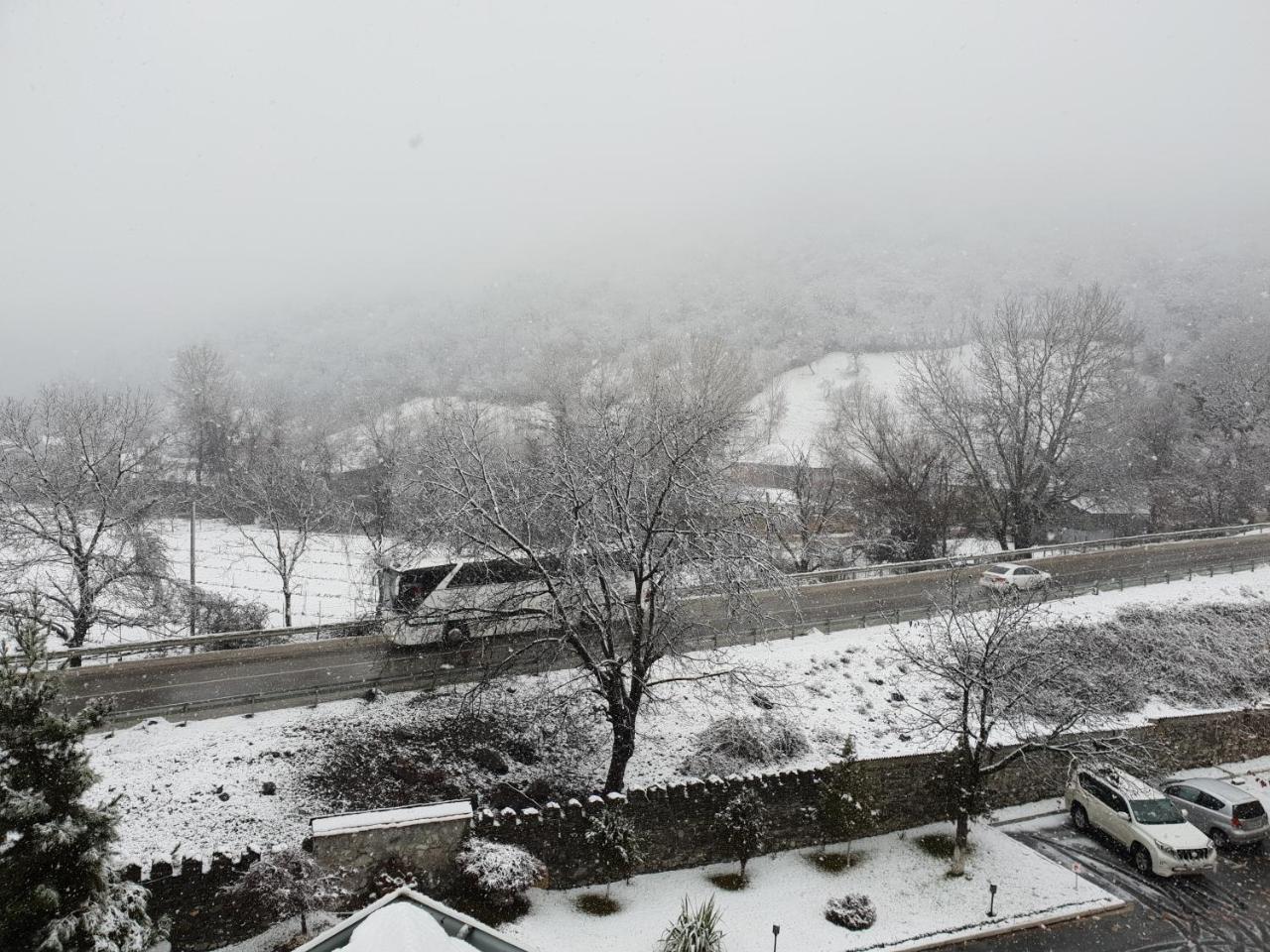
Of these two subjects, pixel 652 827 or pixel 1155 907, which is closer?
pixel 1155 907

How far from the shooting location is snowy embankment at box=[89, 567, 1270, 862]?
13266mm

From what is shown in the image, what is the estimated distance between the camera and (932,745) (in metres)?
18.0

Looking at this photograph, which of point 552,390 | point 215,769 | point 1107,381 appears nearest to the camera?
point 215,769

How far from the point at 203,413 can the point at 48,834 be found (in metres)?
47.9

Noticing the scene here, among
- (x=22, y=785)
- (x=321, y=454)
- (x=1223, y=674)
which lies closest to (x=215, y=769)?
(x=22, y=785)

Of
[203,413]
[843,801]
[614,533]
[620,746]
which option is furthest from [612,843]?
[203,413]

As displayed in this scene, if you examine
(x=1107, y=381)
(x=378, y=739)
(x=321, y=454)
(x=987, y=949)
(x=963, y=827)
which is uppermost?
(x=1107, y=381)

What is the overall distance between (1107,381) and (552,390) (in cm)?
2877

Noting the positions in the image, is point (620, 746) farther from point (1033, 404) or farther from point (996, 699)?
point (1033, 404)

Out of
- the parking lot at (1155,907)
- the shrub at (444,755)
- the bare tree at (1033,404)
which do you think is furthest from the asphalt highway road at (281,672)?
the bare tree at (1033,404)

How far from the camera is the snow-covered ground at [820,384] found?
60478 millimetres

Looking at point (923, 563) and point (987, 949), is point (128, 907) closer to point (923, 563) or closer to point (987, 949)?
point (987, 949)

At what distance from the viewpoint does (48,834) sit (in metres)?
8.62

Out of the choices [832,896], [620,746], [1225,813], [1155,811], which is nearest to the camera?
[832,896]
